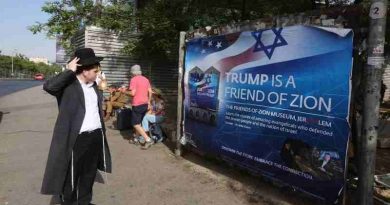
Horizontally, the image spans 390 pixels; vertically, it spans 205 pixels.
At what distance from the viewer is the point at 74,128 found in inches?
161

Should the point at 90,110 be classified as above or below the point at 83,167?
above

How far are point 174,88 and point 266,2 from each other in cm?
770

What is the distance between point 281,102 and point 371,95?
3.98 ft

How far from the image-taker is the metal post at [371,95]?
3.80 metres

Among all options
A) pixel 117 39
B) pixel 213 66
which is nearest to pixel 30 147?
pixel 213 66

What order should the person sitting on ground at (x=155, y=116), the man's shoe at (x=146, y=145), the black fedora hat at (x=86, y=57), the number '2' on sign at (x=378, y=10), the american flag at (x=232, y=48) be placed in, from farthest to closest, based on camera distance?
the person sitting on ground at (x=155, y=116) < the man's shoe at (x=146, y=145) < the american flag at (x=232, y=48) < the black fedora hat at (x=86, y=57) < the number '2' on sign at (x=378, y=10)

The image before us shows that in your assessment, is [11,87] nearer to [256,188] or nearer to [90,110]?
[256,188]

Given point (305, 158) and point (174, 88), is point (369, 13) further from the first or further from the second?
point (174, 88)

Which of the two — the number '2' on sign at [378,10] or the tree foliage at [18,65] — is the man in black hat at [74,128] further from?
the tree foliage at [18,65]

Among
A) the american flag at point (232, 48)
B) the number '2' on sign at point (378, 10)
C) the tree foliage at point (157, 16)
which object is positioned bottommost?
the american flag at point (232, 48)

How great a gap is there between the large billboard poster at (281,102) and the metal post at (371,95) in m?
0.23

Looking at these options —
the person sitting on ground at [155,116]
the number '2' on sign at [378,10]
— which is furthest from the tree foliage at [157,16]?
the number '2' on sign at [378,10]

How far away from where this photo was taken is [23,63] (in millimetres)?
110125

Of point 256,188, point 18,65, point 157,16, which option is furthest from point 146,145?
point 18,65
